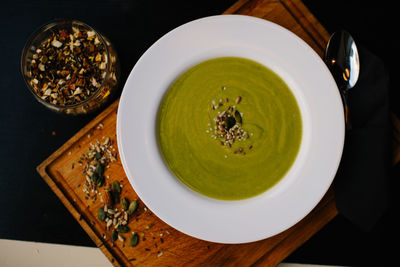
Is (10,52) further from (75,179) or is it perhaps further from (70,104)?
(75,179)

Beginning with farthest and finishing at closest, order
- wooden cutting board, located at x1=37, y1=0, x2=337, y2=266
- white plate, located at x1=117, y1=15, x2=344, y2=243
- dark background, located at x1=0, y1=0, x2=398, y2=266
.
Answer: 1. dark background, located at x1=0, y1=0, x2=398, y2=266
2. wooden cutting board, located at x1=37, y1=0, x2=337, y2=266
3. white plate, located at x1=117, y1=15, x2=344, y2=243

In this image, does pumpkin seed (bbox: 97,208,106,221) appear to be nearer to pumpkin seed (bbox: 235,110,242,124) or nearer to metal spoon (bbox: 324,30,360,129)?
pumpkin seed (bbox: 235,110,242,124)

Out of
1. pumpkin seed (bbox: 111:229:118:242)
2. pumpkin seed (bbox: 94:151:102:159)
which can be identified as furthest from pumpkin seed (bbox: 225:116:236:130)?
pumpkin seed (bbox: 111:229:118:242)

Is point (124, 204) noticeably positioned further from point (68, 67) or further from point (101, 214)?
point (68, 67)

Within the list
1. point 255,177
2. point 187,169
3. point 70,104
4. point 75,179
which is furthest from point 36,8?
point 255,177

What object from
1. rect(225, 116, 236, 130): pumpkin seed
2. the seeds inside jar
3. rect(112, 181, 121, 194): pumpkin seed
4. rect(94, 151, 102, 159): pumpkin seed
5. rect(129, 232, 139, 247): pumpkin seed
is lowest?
rect(129, 232, 139, 247): pumpkin seed

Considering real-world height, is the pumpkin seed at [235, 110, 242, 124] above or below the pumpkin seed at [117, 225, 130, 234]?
above

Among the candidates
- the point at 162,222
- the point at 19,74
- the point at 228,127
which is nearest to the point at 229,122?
the point at 228,127
